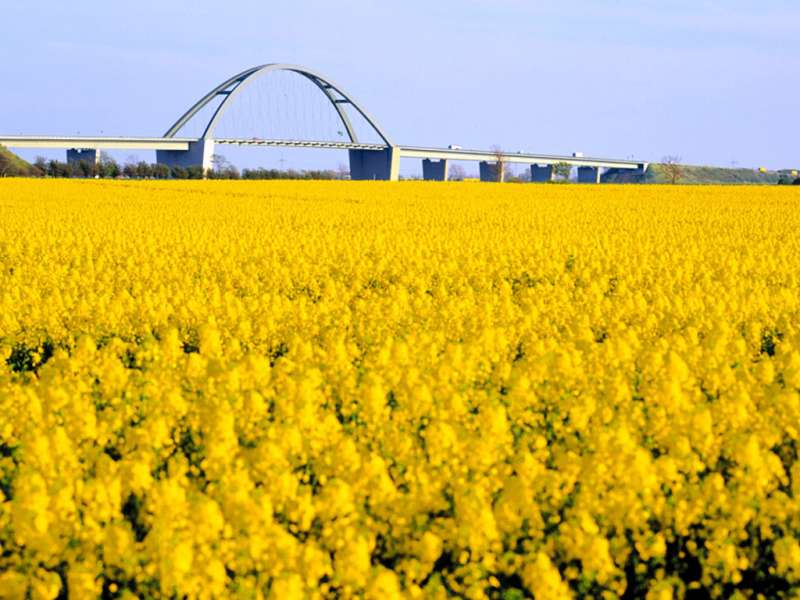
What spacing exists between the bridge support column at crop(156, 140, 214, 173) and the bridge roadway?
0.12m

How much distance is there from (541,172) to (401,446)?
15875 cm

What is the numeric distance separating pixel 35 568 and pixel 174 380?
315cm

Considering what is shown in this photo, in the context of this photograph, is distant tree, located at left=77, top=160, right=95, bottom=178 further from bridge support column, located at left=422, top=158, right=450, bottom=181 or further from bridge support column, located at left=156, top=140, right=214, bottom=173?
bridge support column, located at left=422, top=158, right=450, bottom=181

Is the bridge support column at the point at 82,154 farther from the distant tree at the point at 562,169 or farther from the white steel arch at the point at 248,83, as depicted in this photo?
the distant tree at the point at 562,169

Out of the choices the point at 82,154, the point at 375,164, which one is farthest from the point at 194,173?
the point at 375,164

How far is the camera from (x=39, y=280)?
16.1 meters

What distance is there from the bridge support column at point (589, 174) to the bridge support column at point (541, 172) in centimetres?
851

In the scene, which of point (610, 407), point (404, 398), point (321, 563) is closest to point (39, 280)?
A: point (404, 398)

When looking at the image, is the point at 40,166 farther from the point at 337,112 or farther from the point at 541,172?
the point at 541,172

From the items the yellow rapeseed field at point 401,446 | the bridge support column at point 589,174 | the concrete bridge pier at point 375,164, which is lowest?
the bridge support column at point 589,174

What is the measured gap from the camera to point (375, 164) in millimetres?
135875

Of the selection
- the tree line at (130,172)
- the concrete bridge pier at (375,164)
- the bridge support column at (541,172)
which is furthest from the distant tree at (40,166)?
the bridge support column at (541,172)

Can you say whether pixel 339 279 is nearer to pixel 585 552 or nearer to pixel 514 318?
pixel 514 318

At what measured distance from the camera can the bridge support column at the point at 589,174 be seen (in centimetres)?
16550
